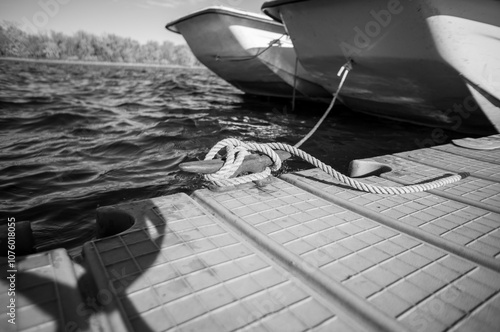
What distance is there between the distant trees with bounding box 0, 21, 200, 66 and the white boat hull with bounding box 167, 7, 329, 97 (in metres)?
54.5

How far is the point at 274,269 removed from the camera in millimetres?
1042

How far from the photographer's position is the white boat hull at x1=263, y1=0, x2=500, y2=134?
10.7 feet

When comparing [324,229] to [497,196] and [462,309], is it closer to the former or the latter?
[462,309]

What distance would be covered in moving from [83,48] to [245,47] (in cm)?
6415

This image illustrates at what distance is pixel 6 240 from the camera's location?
1.06 metres

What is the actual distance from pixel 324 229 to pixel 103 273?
3.07ft

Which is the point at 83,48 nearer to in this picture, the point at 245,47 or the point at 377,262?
the point at 245,47

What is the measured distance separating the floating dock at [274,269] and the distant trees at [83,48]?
60.6 meters

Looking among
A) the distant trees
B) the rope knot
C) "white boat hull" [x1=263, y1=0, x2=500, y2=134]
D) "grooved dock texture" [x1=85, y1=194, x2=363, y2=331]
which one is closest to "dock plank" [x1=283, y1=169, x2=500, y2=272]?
the rope knot

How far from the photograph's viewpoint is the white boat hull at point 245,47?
649 cm

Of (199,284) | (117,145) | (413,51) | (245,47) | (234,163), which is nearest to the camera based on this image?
(199,284)

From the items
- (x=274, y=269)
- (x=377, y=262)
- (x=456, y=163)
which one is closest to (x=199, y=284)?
(x=274, y=269)

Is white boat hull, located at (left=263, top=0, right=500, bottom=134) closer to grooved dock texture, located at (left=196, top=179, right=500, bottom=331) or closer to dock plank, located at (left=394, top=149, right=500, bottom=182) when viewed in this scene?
dock plank, located at (left=394, top=149, right=500, bottom=182)

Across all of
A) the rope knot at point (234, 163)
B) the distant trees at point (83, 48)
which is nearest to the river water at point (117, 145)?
the rope knot at point (234, 163)
